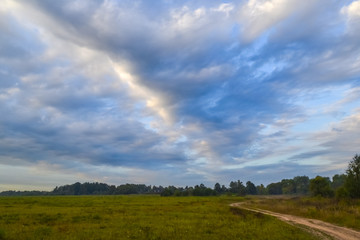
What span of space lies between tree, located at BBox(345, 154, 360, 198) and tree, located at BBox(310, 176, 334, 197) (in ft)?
70.4

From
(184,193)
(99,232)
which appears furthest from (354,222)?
(184,193)

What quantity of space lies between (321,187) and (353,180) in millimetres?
24184

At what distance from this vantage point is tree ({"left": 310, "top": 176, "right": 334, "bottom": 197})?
7462 centimetres

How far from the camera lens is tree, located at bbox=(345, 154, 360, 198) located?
52.6m

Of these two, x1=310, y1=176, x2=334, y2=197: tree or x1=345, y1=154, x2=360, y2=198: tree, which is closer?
x1=345, y1=154, x2=360, y2=198: tree

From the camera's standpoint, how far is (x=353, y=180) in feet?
175

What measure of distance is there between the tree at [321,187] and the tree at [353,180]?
21452mm

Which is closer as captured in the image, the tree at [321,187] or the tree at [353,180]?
the tree at [353,180]

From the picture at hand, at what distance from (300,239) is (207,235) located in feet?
23.1

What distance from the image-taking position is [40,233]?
19.6 meters

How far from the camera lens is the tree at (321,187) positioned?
7462 cm

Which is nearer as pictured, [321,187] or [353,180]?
[353,180]

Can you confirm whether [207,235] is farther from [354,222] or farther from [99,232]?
[354,222]

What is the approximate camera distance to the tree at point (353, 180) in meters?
52.6
